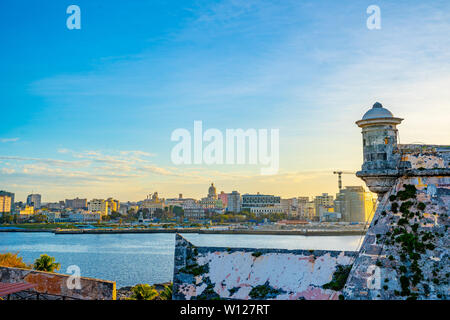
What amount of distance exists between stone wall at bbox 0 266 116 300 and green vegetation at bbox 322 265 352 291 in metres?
7.15

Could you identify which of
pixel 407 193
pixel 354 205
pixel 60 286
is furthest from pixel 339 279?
pixel 354 205

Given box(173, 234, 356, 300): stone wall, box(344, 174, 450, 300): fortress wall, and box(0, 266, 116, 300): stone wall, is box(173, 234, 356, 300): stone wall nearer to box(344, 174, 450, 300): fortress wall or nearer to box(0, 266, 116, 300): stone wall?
box(344, 174, 450, 300): fortress wall

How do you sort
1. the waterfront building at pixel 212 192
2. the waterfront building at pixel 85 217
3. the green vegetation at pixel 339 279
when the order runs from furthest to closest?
the waterfront building at pixel 212 192, the waterfront building at pixel 85 217, the green vegetation at pixel 339 279

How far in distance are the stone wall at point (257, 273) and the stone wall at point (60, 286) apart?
374cm

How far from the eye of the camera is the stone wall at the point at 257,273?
362 inches

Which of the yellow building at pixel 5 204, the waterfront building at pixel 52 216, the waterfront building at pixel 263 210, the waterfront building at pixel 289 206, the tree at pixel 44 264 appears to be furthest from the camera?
the yellow building at pixel 5 204

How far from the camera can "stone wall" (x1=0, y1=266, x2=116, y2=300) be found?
12.8 m

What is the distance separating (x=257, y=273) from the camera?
32.1 feet

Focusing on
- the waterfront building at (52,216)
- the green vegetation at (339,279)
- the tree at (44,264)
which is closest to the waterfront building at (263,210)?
the waterfront building at (52,216)

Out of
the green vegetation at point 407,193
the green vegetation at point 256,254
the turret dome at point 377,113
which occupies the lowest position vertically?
the green vegetation at point 256,254

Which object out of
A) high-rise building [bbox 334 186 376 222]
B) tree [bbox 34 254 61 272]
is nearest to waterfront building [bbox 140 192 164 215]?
high-rise building [bbox 334 186 376 222]

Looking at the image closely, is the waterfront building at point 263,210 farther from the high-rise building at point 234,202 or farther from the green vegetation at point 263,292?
the green vegetation at point 263,292

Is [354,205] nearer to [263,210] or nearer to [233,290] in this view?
[263,210]

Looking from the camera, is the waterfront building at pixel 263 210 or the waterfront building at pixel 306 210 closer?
the waterfront building at pixel 263 210
